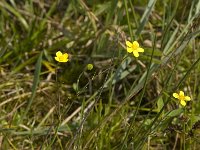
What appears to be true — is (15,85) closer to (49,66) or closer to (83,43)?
(49,66)

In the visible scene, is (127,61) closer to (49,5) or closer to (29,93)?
(29,93)

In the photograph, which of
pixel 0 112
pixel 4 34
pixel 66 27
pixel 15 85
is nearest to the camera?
pixel 0 112

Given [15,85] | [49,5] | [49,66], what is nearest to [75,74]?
[49,66]

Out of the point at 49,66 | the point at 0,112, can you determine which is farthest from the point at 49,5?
the point at 0,112

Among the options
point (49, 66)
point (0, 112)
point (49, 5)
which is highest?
point (49, 5)

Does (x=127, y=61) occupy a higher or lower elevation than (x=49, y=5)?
lower

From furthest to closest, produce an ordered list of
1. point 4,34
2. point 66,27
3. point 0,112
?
point 66,27, point 4,34, point 0,112

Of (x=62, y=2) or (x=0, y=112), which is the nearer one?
(x=0, y=112)
